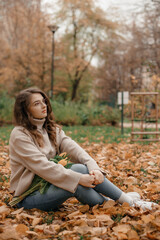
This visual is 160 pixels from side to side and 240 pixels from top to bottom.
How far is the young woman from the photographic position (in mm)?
2299

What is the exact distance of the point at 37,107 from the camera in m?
2.53

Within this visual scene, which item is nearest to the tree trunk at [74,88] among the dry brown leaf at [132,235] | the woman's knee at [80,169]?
the woman's knee at [80,169]

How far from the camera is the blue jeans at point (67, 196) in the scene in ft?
7.72

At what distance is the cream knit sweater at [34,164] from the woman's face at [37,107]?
6 cm

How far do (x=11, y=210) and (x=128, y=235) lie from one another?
1104 mm

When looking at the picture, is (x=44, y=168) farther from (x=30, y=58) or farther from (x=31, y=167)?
(x=30, y=58)

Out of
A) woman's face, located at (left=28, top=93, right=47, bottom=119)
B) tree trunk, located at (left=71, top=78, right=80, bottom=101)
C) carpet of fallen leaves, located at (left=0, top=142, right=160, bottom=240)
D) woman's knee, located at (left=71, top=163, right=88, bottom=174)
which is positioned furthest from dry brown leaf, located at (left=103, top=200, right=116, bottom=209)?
tree trunk, located at (left=71, top=78, right=80, bottom=101)

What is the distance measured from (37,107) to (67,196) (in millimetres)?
784

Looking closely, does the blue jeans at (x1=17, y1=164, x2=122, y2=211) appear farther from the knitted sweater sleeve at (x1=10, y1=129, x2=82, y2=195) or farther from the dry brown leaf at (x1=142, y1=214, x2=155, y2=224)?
the dry brown leaf at (x1=142, y1=214, x2=155, y2=224)

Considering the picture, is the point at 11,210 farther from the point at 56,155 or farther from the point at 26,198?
the point at 56,155

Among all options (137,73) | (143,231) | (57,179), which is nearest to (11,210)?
(57,179)

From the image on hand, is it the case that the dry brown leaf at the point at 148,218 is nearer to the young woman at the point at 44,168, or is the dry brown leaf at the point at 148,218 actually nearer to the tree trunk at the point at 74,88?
the young woman at the point at 44,168

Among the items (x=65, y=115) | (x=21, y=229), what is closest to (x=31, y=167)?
(x=21, y=229)

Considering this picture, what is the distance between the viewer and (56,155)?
271 centimetres
